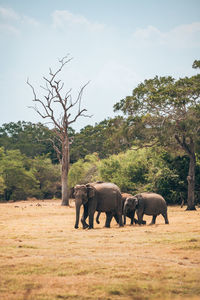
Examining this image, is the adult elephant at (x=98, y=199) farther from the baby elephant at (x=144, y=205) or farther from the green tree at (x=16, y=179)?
the green tree at (x=16, y=179)

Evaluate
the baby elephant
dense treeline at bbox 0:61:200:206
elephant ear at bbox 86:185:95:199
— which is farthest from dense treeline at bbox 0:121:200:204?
elephant ear at bbox 86:185:95:199

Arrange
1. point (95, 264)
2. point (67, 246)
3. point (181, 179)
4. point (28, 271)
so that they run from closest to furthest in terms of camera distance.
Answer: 1. point (28, 271)
2. point (95, 264)
3. point (67, 246)
4. point (181, 179)

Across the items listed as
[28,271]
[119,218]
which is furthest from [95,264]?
[119,218]

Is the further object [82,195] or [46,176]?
[46,176]

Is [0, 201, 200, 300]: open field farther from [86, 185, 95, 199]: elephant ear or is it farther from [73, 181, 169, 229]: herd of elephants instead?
[86, 185, 95, 199]: elephant ear

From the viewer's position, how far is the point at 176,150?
2955 centimetres

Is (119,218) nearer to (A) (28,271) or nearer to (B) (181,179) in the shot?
(A) (28,271)

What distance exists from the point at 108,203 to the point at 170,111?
1255cm

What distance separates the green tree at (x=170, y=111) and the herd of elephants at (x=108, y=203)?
974 centimetres

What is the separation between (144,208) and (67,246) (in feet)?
25.6

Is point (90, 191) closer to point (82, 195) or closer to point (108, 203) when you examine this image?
point (82, 195)

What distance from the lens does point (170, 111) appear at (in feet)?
88.5

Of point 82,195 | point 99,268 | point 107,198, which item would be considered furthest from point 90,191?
point 99,268

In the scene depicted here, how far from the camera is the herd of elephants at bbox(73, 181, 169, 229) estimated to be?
51.0ft
